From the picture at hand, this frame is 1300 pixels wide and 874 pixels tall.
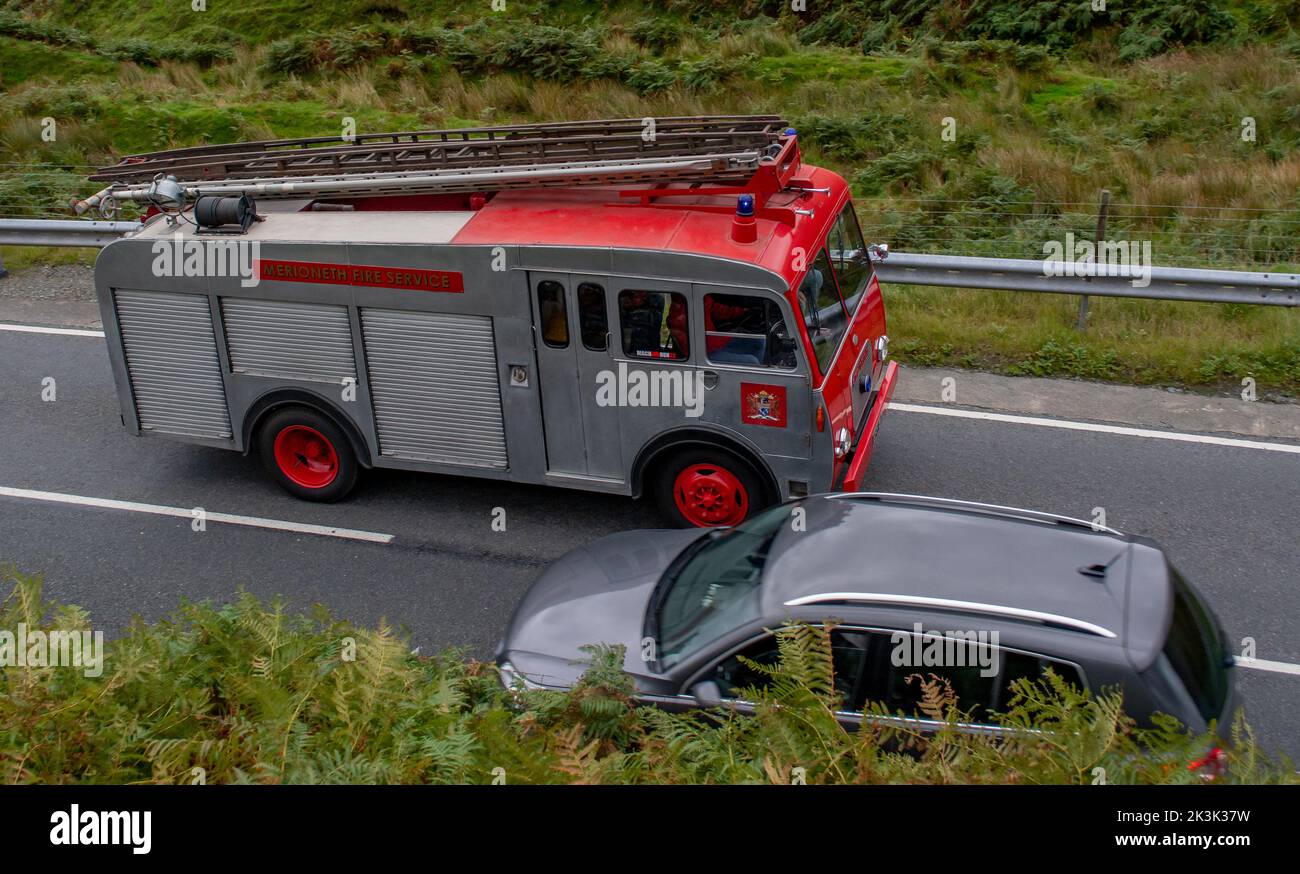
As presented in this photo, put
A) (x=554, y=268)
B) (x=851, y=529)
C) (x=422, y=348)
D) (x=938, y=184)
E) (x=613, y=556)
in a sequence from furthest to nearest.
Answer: (x=938, y=184), (x=422, y=348), (x=554, y=268), (x=613, y=556), (x=851, y=529)

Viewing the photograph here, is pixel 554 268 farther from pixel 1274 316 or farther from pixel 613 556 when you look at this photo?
pixel 1274 316

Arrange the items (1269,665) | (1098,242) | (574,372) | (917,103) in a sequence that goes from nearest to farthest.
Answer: (1269,665)
(574,372)
(1098,242)
(917,103)

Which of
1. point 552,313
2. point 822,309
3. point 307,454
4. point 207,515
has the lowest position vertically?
point 207,515

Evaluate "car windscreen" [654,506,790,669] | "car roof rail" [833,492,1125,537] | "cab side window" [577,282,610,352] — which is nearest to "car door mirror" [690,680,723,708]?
"car windscreen" [654,506,790,669]

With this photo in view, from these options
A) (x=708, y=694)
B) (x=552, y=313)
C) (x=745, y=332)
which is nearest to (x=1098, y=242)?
(x=745, y=332)

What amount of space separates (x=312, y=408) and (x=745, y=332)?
3438 millimetres

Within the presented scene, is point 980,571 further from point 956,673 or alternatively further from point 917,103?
point 917,103

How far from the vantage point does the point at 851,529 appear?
615cm

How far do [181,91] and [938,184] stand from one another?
1328cm

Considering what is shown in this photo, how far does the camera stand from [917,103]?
17.5 metres

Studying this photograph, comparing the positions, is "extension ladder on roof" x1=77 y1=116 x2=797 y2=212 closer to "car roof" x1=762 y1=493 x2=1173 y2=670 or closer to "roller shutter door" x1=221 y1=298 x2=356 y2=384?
"roller shutter door" x1=221 y1=298 x2=356 y2=384
